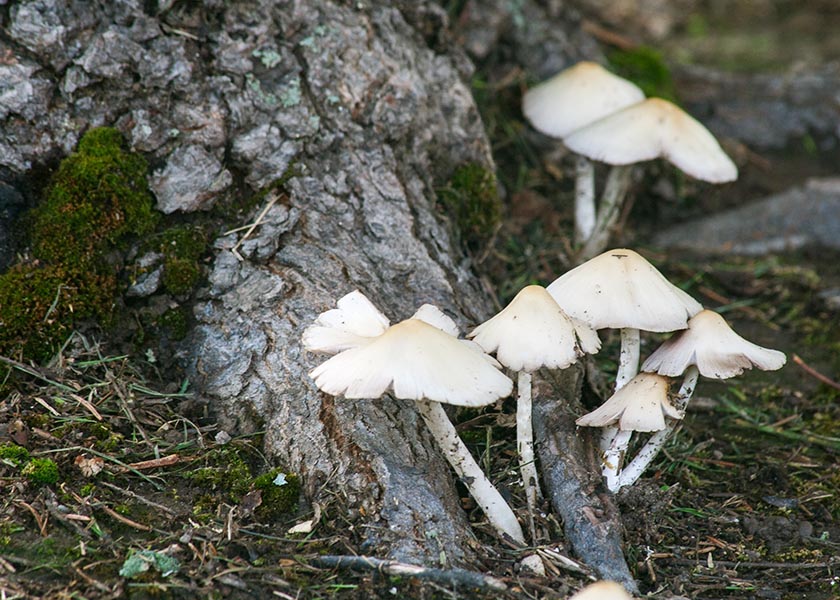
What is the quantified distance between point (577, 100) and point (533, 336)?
8.45ft

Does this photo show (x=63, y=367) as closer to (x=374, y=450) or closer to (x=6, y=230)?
(x=6, y=230)

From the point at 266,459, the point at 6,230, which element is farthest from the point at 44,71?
the point at 266,459

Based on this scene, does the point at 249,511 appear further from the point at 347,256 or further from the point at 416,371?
the point at 347,256

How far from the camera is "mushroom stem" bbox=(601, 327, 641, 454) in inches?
142

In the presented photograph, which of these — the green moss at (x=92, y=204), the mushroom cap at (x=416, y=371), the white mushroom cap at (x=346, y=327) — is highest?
the green moss at (x=92, y=204)

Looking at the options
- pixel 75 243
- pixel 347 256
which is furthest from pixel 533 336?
pixel 75 243

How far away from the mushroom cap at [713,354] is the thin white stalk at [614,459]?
1.10 ft

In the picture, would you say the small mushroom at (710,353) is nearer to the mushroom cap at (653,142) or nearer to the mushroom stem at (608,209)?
the mushroom cap at (653,142)

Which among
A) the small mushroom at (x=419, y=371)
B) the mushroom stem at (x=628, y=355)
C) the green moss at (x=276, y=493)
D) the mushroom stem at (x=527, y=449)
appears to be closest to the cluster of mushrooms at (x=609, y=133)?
the mushroom stem at (x=628, y=355)

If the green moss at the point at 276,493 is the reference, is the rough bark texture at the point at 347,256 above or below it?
above

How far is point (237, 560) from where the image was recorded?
2965 millimetres

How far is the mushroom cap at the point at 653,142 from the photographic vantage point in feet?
15.4

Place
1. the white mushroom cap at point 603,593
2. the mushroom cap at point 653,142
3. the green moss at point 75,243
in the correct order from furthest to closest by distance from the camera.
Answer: the mushroom cap at point 653,142 → the green moss at point 75,243 → the white mushroom cap at point 603,593

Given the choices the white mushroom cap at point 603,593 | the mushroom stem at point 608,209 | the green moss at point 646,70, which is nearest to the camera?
the white mushroom cap at point 603,593
